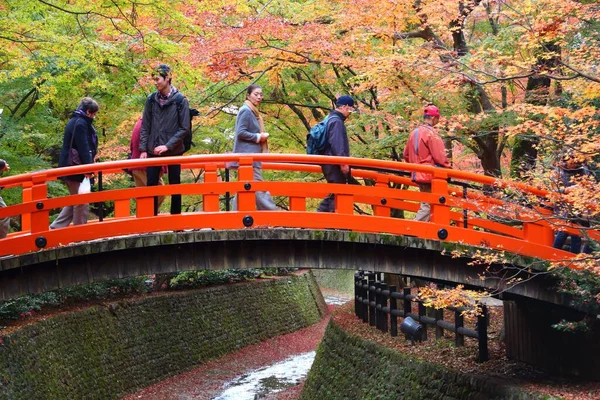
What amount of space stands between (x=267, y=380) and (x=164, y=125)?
12231 mm

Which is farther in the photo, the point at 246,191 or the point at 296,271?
the point at 296,271

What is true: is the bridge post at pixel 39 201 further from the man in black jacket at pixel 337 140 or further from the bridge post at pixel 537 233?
the bridge post at pixel 537 233

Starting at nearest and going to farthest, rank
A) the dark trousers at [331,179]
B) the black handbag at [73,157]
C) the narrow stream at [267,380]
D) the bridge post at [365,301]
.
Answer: the black handbag at [73,157] < the dark trousers at [331,179] < the bridge post at [365,301] < the narrow stream at [267,380]

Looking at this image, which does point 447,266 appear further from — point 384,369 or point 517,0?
point 517,0

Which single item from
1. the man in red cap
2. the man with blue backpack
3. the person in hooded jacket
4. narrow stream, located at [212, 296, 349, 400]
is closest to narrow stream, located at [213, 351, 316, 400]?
narrow stream, located at [212, 296, 349, 400]

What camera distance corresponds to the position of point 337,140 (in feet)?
38.1

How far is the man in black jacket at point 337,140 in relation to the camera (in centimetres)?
1153

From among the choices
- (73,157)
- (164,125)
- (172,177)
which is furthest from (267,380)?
(164,125)

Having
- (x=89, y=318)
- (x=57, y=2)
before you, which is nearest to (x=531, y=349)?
(x=89, y=318)

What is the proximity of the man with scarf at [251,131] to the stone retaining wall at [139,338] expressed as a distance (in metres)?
5.78

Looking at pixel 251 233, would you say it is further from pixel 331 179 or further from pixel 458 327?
pixel 458 327

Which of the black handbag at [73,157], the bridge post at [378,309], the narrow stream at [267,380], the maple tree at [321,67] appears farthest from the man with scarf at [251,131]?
the narrow stream at [267,380]

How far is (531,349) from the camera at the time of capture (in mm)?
13102

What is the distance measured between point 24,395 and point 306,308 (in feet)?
59.2
